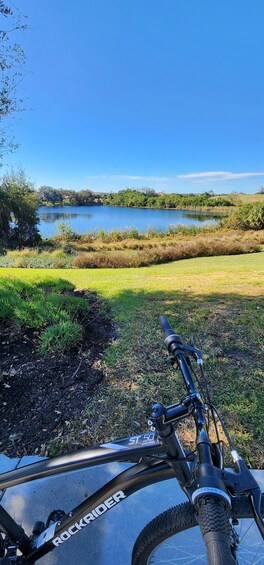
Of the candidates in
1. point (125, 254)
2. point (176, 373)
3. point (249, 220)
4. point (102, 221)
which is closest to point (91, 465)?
point (176, 373)

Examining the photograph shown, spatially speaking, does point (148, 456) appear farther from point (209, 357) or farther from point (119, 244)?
point (119, 244)

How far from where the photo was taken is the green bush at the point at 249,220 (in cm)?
2369

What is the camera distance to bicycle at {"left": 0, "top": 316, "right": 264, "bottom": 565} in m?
0.58

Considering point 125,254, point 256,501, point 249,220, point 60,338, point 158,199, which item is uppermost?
point 158,199

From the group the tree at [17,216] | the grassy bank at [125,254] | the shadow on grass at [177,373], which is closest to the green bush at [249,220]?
the grassy bank at [125,254]

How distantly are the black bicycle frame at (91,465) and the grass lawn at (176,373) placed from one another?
2.62 feet

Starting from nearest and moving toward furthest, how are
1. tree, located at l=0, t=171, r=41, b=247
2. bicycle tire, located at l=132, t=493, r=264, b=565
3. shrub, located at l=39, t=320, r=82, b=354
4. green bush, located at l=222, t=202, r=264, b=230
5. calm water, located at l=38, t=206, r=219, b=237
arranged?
bicycle tire, located at l=132, t=493, r=264, b=565 < shrub, located at l=39, t=320, r=82, b=354 < tree, located at l=0, t=171, r=41, b=247 < green bush, located at l=222, t=202, r=264, b=230 < calm water, located at l=38, t=206, r=219, b=237

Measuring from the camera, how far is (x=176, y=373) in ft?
8.11

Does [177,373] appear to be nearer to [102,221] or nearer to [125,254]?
[125,254]

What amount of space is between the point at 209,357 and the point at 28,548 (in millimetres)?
1995

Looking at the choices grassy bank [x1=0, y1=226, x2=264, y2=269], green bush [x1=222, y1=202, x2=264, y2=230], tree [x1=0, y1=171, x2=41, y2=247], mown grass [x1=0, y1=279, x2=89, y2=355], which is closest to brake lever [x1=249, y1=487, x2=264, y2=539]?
mown grass [x1=0, y1=279, x2=89, y2=355]

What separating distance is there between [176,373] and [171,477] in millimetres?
1666

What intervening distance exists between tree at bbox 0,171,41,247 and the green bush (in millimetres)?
16861

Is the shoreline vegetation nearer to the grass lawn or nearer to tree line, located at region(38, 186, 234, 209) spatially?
tree line, located at region(38, 186, 234, 209)
